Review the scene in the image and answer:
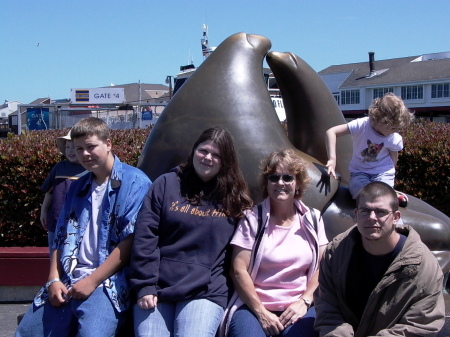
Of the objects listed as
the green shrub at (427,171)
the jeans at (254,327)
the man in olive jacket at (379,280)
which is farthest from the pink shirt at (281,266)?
the green shrub at (427,171)

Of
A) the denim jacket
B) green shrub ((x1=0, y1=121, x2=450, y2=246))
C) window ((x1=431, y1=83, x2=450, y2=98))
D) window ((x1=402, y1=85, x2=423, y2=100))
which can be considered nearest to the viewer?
the denim jacket

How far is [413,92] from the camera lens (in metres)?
48.2

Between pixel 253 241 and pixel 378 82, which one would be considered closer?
pixel 253 241

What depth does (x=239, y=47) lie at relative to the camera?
13.2 feet

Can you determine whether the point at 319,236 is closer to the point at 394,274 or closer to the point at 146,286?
the point at 394,274

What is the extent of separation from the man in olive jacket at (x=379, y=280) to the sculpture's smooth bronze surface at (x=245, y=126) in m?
1.13

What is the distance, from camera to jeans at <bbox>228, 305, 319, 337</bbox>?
9.04 ft

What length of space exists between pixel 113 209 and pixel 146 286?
17.8 inches

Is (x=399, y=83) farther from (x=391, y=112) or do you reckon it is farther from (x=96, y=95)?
(x=391, y=112)

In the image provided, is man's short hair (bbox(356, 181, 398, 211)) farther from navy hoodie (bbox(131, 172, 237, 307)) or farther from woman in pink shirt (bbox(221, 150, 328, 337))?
navy hoodie (bbox(131, 172, 237, 307))

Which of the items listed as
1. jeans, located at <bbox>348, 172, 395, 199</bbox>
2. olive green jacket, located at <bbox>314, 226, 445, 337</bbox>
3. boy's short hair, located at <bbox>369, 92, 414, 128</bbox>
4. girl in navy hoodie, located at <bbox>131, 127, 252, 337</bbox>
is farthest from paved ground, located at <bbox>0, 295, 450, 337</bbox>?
girl in navy hoodie, located at <bbox>131, 127, 252, 337</bbox>

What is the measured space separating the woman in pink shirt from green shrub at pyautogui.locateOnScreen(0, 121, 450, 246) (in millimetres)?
3082

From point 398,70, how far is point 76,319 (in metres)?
51.7

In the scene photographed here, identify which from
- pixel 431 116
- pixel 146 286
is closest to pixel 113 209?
pixel 146 286
